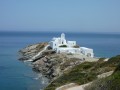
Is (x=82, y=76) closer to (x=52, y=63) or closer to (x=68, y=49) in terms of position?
(x=52, y=63)

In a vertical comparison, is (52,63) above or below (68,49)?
below

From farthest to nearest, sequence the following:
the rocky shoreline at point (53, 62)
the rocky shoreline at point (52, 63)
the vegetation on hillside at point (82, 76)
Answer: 1. the rocky shoreline at point (53, 62)
2. the rocky shoreline at point (52, 63)
3. the vegetation on hillside at point (82, 76)

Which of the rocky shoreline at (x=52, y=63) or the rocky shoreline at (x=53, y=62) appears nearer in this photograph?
the rocky shoreline at (x=52, y=63)

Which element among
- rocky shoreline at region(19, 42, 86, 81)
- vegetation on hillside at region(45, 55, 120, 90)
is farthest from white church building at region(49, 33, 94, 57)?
vegetation on hillside at region(45, 55, 120, 90)

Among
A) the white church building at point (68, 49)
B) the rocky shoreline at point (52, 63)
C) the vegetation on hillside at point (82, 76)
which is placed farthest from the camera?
the white church building at point (68, 49)

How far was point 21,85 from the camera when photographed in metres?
50.2

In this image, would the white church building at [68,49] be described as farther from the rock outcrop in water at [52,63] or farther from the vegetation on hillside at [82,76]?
the vegetation on hillside at [82,76]

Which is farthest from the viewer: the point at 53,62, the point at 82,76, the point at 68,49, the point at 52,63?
the point at 68,49

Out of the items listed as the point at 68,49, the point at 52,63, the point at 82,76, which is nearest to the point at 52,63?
the point at 52,63

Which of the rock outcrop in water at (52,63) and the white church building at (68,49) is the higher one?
the white church building at (68,49)

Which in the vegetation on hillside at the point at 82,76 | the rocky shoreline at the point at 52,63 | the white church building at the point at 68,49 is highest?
the vegetation on hillside at the point at 82,76

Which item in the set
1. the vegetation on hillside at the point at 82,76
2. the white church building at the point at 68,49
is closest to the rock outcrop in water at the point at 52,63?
the white church building at the point at 68,49

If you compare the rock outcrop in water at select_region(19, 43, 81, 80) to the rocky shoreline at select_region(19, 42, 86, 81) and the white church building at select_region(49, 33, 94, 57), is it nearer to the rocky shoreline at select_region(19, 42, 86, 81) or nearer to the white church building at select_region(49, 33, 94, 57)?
the rocky shoreline at select_region(19, 42, 86, 81)

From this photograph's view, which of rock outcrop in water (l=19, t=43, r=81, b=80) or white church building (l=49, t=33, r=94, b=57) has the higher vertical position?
white church building (l=49, t=33, r=94, b=57)
